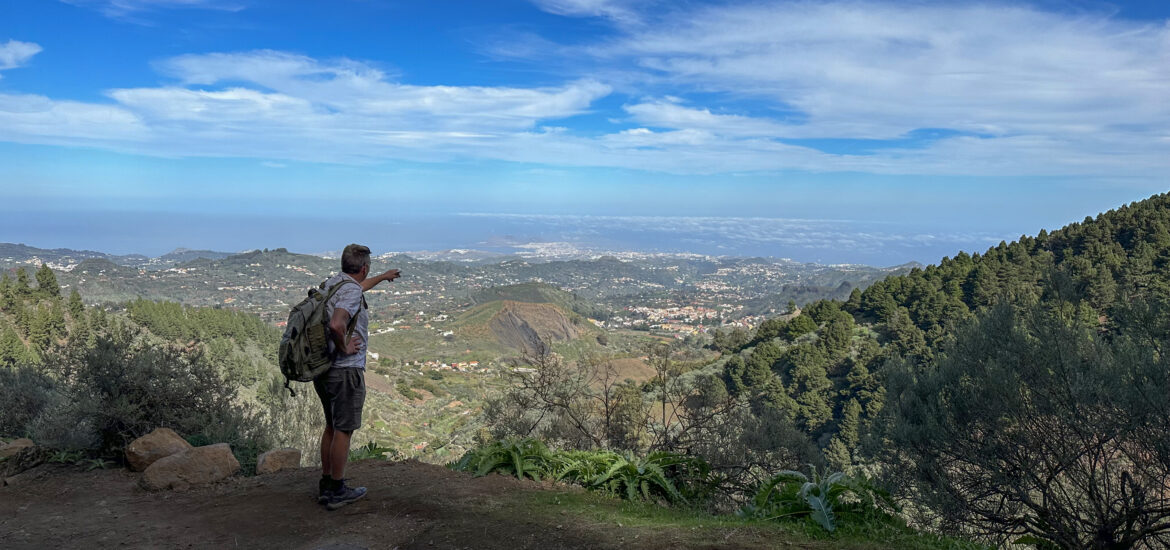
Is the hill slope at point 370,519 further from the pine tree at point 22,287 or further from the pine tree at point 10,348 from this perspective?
the pine tree at point 22,287

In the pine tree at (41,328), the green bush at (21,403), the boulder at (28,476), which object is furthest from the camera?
the pine tree at (41,328)

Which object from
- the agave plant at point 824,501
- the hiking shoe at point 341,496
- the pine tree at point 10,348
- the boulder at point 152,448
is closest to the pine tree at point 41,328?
the pine tree at point 10,348

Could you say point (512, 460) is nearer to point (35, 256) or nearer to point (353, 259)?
point (353, 259)

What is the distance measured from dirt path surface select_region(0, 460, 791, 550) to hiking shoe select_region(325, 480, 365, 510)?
0.17 ft

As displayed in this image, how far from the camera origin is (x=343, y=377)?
425 cm

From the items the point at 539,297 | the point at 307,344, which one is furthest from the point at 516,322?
the point at 307,344

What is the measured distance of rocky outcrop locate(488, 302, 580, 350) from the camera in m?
72.4

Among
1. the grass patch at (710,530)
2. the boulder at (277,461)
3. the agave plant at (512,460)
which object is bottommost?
the boulder at (277,461)

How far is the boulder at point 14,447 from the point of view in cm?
571

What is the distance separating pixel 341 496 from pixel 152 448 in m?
2.75

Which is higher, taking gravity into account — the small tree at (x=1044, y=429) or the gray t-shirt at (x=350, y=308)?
the gray t-shirt at (x=350, y=308)

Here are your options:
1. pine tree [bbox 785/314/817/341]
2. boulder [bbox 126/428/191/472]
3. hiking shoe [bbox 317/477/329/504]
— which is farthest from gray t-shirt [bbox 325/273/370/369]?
pine tree [bbox 785/314/817/341]

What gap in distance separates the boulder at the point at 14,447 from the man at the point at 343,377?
3.76 m

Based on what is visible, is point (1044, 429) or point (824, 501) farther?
point (1044, 429)
